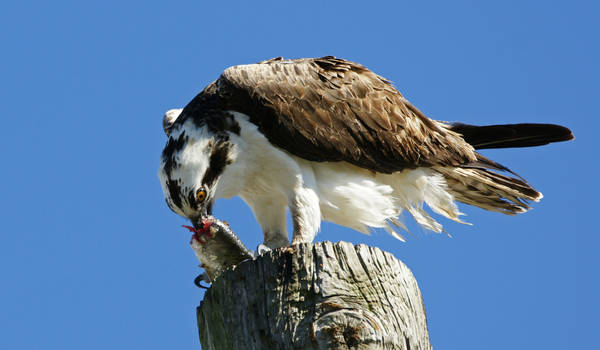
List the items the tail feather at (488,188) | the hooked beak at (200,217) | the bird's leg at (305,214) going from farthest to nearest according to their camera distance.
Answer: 1. the tail feather at (488,188)
2. the hooked beak at (200,217)
3. the bird's leg at (305,214)

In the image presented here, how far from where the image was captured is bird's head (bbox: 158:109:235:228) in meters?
5.73

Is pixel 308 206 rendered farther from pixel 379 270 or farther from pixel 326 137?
pixel 379 270

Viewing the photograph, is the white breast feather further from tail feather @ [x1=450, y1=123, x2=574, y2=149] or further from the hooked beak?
tail feather @ [x1=450, y1=123, x2=574, y2=149]

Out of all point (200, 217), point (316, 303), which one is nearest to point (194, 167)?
point (200, 217)

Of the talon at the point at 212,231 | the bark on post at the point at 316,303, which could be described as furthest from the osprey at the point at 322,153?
the bark on post at the point at 316,303

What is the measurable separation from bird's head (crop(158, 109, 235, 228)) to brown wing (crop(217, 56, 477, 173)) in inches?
→ 12.8

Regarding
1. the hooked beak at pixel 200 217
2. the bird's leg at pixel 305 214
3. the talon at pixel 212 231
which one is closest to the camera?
the talon at pixel 212 231

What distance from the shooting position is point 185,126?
5949 mm

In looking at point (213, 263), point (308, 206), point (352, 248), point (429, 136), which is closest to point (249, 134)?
point (308, 206)

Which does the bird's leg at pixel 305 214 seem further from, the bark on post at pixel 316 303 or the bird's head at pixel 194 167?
the bark on post at pixel 316 303

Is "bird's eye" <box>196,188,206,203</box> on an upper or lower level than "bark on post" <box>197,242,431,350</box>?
upper

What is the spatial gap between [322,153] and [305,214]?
0.54 meters

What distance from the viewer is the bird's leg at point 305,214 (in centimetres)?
566

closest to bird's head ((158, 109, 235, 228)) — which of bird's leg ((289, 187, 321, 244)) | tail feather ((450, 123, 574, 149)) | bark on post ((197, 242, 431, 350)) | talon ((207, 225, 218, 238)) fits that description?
talon ((207, 225, 218, 238))
